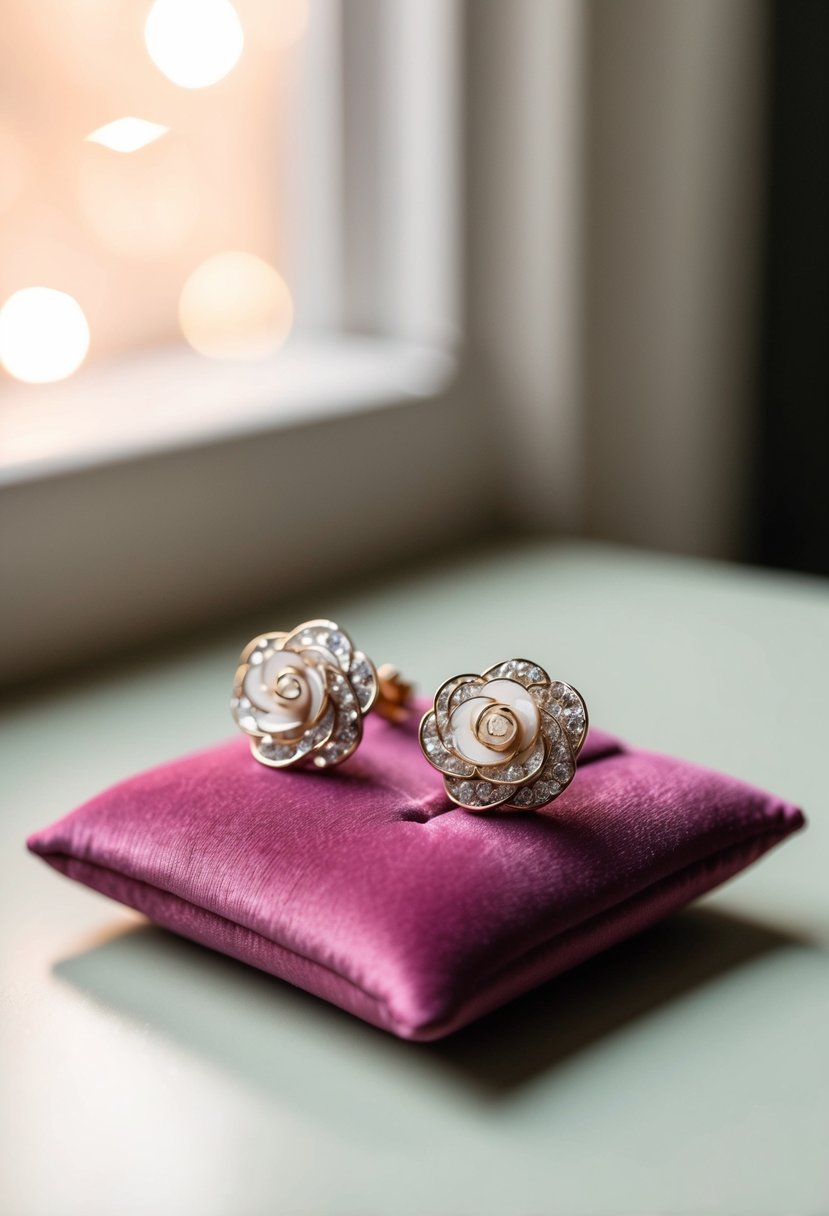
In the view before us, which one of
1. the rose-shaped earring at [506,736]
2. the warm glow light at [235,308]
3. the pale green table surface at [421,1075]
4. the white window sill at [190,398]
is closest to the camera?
the pale green table surface at [421,1075]

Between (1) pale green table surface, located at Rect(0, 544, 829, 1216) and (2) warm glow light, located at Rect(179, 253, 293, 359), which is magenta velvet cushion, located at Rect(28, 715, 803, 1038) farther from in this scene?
(2) warm glow light, located at Rect(179, 253, 293, 359)

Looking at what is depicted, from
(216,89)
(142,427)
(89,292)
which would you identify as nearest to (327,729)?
(142,427)

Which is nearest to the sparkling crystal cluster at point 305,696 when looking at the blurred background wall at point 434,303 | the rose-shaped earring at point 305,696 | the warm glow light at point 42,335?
the rose-shaped earring at point 305,696

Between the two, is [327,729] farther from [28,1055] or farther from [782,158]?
[782,158]

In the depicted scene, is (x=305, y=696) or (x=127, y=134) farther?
(x=127, y=134)

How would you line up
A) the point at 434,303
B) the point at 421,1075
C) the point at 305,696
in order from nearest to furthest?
1. the point at 421,1075
2. the point at 305,696
3. the point at 434,303

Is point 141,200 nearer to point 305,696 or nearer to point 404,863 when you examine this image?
point 305,696

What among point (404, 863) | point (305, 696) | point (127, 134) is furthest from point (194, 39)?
point (404, 863)

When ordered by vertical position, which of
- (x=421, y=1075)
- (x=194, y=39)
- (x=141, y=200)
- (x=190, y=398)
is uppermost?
(x=194, y=39)

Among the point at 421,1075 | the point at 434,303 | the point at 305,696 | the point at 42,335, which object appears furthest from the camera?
the point at 434,303

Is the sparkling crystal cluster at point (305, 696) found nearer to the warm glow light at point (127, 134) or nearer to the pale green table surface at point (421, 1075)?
the pale green table surface at point (421, 1075)

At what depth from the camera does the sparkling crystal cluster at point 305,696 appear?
0.64 metres

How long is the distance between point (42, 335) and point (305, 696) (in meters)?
0.66

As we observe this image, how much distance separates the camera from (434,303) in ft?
4.42
